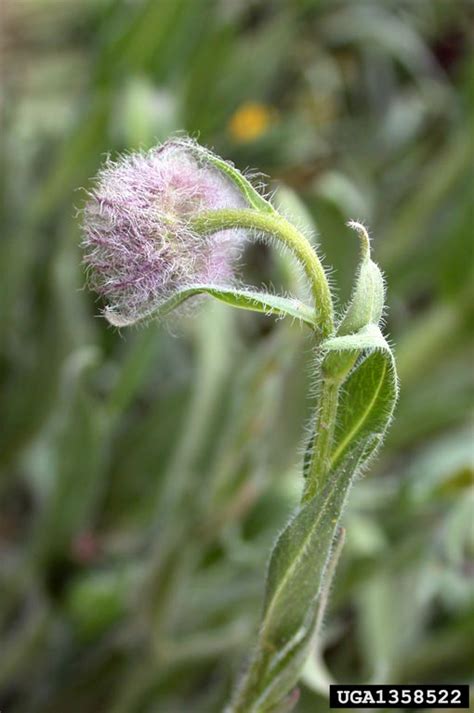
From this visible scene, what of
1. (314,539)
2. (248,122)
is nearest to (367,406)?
(314,539)

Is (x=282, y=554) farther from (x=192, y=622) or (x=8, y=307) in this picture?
(x=8, y=307)

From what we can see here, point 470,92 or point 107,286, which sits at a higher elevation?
point 470,92

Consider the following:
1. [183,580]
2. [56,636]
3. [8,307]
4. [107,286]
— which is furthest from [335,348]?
[8,307]

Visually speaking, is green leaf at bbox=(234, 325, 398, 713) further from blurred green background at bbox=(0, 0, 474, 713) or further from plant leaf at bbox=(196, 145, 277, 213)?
blurred green background at bbox=(0, 0, 474, 713)

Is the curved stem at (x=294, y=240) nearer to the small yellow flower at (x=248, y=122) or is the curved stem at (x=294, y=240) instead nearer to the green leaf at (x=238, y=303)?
the green leaf at (x=238, y=303)

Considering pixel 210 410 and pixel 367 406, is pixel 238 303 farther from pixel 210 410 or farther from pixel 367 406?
pixel 210 410

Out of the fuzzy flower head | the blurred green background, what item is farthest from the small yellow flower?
the fuzzy flower head
